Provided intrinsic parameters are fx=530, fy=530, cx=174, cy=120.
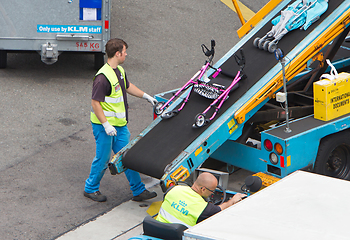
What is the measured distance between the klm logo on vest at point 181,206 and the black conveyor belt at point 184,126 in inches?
54.5

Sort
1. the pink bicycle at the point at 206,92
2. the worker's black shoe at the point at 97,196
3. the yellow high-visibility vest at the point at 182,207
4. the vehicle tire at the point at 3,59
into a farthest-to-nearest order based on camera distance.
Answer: the vehicle tire at the point at 3,59 < the worker's black shoe at the point at 97,196 < the pink bicycle at the point at 206,92 < the yellow high-visibility vest at the point at 182,207

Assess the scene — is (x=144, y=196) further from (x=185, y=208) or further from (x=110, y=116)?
(x=185, y=208)

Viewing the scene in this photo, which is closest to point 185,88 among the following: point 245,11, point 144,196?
point 144,196

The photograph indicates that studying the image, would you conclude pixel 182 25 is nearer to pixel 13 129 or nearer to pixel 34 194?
pixel 13 129

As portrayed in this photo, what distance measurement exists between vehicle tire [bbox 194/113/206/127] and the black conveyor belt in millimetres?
71

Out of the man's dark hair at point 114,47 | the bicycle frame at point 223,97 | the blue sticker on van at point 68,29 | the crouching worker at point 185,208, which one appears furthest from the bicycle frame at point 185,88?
the blue sticker on van at point 68,29

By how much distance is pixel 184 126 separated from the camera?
6438 mm

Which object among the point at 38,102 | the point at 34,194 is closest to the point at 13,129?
the point at 38,102

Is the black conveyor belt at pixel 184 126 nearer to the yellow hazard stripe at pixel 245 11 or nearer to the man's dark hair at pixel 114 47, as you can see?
the man's dark hair at pixel 114 47

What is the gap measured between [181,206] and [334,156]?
2.97 meters

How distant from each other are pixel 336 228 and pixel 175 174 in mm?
2689

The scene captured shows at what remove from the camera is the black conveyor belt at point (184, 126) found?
6.17 m

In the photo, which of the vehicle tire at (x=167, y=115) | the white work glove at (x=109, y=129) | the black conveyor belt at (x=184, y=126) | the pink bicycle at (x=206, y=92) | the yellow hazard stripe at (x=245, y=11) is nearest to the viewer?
the black conveyor belt at (x=184, y=126)

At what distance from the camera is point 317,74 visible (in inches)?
299
